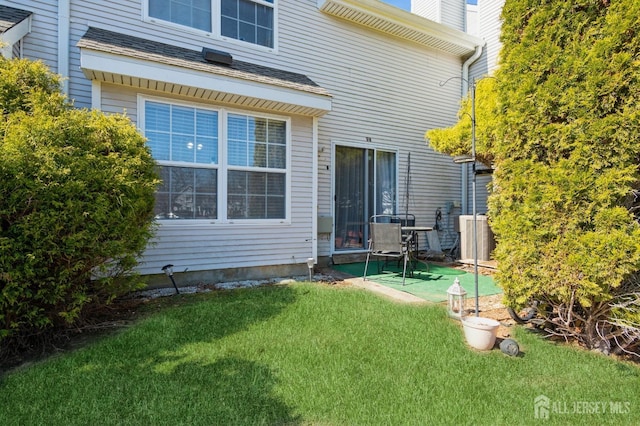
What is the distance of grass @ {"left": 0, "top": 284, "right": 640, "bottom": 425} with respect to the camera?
1997 millimetres

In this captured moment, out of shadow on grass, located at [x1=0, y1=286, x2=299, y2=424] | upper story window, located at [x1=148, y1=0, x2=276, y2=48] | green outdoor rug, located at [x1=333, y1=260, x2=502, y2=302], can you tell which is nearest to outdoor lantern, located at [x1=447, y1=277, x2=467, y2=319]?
green outdoor rug, located at [x1=333, y1=260, x2=502, y2=302]

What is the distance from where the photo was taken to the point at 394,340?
3.04 metres

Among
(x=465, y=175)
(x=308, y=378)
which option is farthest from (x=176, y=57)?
(x=465, y=175)

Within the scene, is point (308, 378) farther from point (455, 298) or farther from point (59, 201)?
point (59, 201)

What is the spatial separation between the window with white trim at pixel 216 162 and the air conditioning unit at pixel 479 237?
3.66 metres

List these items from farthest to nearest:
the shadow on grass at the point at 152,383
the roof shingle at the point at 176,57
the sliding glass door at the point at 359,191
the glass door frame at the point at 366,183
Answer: the sliding glass door at the point at 359,191, the glass door frame at the point at 366,183, the roof shingle at the point at 176,57, the shadow on grass at the point at 152,383

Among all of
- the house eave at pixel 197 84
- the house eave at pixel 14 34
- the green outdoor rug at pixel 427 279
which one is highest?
the house eave at pixel 14 34

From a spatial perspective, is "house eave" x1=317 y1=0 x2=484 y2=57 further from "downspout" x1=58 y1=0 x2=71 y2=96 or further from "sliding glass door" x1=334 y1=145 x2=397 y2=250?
"downspout" x1=58 y1=0 x2=71 y2=96

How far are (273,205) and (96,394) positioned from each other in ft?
11.9

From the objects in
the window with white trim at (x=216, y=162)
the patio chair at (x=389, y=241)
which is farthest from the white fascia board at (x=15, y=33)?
the patio chair at (x=389, y=241)

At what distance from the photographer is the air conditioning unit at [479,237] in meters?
6.50

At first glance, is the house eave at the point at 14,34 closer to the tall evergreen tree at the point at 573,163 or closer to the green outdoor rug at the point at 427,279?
the tall evergreen tree at the point at 573,163

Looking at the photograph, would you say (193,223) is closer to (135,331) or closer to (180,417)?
(135,331)

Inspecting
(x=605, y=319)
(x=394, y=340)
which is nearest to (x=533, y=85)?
(x=605, y=319)
